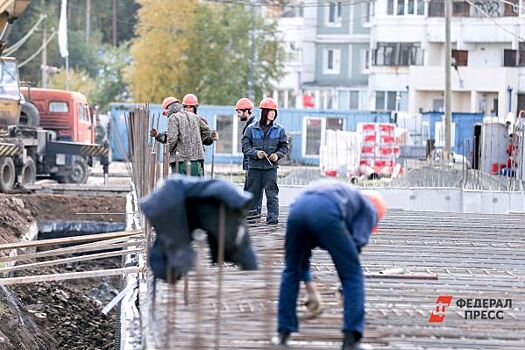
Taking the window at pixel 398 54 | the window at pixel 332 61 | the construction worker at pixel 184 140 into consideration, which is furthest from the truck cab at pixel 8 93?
the window at pixel 332 61

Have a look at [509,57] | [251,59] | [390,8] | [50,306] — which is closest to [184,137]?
[50,306]

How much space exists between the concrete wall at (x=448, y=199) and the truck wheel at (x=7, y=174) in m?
6.15

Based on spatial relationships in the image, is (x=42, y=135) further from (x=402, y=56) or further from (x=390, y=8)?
(x=390, y=8)

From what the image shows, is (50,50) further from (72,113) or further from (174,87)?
(72,113)

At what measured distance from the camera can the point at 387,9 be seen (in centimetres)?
6219

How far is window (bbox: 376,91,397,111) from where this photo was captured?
209 ft

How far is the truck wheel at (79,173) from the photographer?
34438 mm

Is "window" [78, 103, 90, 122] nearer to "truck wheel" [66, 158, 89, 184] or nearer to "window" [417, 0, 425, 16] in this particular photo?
"truck wheel" [66, 158, 89, 184]

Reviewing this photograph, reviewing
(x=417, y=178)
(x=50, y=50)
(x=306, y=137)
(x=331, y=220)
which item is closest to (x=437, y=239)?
(x=331, y=220)

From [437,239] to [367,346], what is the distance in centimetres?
739

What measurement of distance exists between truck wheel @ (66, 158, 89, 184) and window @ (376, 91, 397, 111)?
3058cm

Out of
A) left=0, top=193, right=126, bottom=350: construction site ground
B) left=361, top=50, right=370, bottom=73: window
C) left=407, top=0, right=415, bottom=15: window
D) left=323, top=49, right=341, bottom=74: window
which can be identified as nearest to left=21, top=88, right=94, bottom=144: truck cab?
left=0, top=193, right=126, bottom=350: construction site ground

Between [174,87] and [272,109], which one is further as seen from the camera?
[174,87]

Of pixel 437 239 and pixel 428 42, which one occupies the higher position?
pixel 428 42
